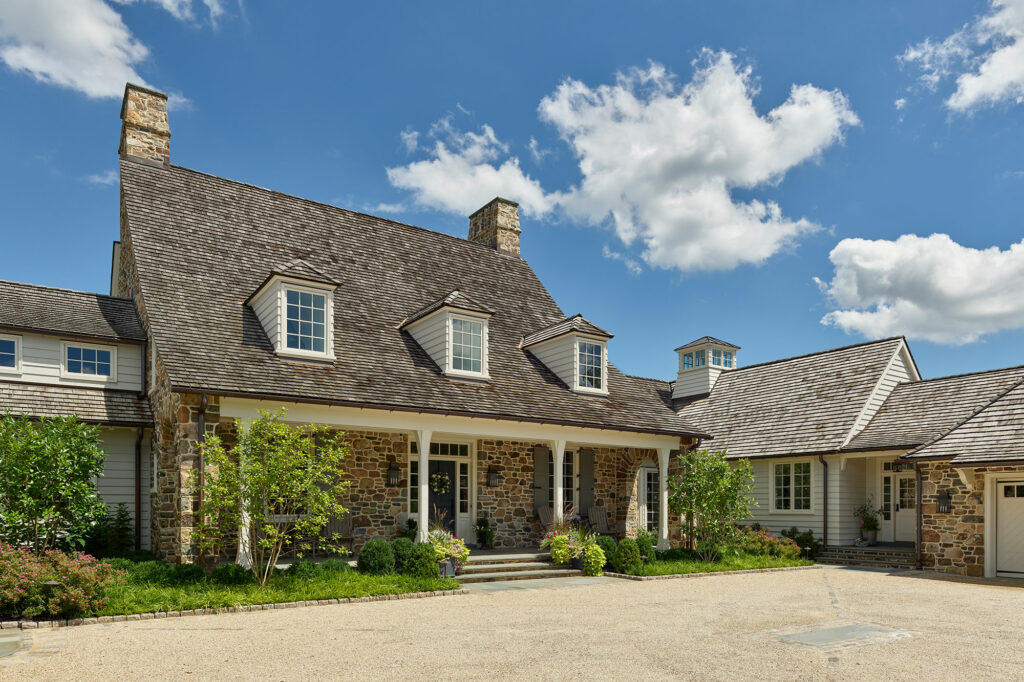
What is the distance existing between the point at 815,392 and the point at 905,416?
291 centimetres

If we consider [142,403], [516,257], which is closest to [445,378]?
[142,403]

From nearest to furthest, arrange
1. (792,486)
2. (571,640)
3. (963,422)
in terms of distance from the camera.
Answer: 1. (571,640)
2. (963,422)
3. (792,486)

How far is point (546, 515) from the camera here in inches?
681

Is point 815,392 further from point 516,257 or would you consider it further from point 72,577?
point 72,577

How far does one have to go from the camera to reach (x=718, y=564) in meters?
16.3

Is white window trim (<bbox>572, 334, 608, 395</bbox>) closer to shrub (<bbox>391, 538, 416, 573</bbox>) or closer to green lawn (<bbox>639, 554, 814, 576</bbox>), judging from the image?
green lawn (<bbox>639, 554, 814, 576</bbox>)

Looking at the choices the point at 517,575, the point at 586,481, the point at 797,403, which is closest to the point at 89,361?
the point at 517,575

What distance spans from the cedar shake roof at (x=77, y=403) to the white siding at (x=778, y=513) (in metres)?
14.9

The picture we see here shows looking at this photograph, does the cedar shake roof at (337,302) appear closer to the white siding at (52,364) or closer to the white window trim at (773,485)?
the white siding at (52,364)

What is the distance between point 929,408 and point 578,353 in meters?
9.58

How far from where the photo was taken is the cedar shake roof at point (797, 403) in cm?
2020

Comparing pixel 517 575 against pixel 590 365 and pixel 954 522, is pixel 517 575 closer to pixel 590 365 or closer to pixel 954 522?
pixel 590 365

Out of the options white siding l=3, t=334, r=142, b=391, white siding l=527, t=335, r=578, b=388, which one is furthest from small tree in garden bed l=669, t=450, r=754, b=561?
white siding l=3, t=334, r=142, b=391

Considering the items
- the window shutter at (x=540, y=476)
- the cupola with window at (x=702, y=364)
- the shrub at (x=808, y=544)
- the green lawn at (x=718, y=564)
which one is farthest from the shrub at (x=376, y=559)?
the cupola with window at (x=702, y=364)
